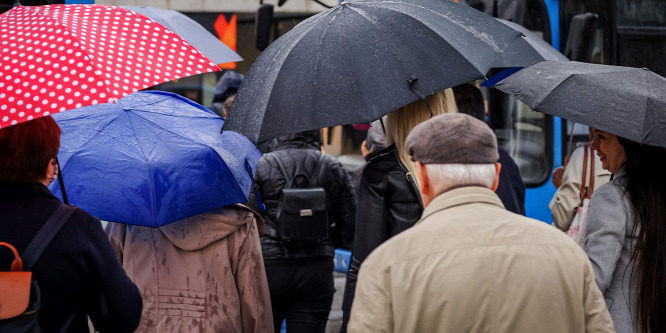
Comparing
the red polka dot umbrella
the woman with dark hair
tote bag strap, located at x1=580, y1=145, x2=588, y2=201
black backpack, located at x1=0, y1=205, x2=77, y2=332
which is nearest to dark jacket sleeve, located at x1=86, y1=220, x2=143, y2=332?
black backpack, located at x1=0, y1=205, x2=77, y2=332

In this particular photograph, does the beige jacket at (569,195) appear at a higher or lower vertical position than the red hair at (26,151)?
lower

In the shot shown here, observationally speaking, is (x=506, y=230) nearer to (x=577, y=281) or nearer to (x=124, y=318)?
(x=577, y=281)

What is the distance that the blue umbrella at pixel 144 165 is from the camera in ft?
11.9

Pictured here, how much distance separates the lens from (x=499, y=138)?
8312 millimetres

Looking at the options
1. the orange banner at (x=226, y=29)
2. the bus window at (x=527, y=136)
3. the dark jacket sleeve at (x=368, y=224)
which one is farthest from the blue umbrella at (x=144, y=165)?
the orange banner at (x=226, y=29)

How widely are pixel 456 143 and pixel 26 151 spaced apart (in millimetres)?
1346

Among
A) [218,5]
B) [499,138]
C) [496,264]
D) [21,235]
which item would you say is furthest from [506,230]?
[218,5]

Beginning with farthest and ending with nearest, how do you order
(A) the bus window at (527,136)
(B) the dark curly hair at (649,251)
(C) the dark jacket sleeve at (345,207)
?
(A) the bus window at (527,136) → (C) the dark jacket sleeve at (345,207) → (B) the dark curly hair at (649,251)

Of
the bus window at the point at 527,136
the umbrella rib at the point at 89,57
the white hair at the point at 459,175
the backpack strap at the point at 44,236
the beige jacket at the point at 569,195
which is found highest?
the umbrella rib at the point at 89,57

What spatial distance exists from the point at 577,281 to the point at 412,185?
1.19 m

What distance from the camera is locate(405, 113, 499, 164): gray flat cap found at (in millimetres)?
2496

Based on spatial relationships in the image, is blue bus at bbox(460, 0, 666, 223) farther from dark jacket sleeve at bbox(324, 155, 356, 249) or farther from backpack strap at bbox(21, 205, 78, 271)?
backpack strap at bbox(21, 205, 78, 271)

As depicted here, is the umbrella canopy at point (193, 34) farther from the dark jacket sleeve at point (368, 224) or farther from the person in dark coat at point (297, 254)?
the dark jacket sleeve at point (368, 224)

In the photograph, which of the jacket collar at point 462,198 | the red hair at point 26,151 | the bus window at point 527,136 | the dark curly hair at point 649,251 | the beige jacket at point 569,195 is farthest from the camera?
the bus window at point 527,136
